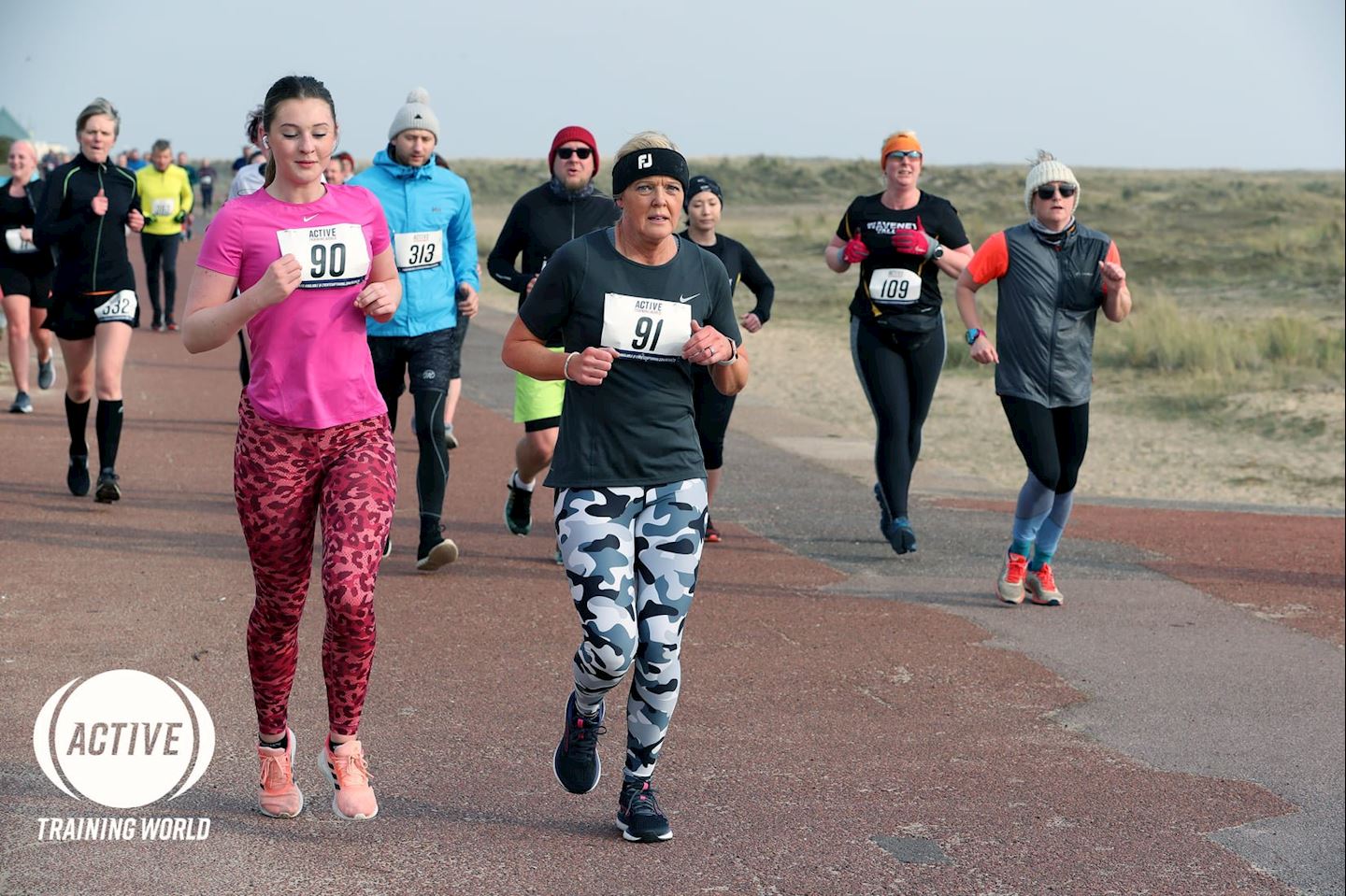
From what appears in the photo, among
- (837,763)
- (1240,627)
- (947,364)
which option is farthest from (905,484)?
(947,364)

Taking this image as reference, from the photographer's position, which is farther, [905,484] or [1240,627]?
[905,484]

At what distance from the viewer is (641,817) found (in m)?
4.82

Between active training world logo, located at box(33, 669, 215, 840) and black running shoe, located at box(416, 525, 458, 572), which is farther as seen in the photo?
black running shoe, located at box(416, 525, 458, 572)

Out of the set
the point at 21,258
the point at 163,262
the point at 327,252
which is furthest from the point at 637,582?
the point at 163,262

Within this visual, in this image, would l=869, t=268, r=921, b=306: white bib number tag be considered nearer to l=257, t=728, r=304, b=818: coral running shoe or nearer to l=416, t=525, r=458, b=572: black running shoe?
l=416, t=525, r=458, b=572: black running shoe

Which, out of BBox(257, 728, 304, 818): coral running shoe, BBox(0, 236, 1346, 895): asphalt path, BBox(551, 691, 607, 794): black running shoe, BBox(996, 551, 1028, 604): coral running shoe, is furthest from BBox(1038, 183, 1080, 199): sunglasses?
BBox(257, 728, 304, 818): coral running shoe

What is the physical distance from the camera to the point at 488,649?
7004mm

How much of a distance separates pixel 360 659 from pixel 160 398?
35.7 feet

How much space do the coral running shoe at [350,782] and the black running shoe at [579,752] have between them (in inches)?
22.9

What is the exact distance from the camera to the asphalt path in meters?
4.73

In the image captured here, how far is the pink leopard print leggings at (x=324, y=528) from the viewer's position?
Answer: 466 cm

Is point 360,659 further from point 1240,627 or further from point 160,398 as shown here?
point 160,398

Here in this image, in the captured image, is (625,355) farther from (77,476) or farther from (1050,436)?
(77,476)

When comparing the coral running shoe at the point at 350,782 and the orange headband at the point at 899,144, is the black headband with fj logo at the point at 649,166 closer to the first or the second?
the coral running shoe at the point at 350,782
